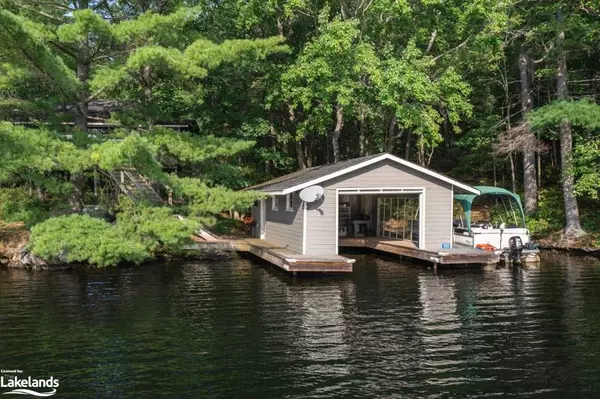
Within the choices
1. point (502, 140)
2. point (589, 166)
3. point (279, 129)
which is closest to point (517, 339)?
point (589, 166)

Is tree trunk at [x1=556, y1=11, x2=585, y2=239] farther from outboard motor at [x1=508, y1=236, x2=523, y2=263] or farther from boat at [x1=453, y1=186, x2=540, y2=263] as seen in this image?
outboard motor at [x1=508, y1=236, x2=523, y2=263]

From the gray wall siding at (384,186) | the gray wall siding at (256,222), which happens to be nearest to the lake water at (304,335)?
the gray wall siding at (384,186)

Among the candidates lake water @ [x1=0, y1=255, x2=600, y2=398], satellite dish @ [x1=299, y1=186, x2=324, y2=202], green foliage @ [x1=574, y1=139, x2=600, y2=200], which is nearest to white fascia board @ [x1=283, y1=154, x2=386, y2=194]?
satellite dish @ [x1=299, y1=186, x2=324, y2=202]

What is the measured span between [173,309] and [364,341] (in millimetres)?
4891

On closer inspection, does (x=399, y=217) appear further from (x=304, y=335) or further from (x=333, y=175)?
(x=304, y=335)

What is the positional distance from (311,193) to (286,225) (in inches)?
116

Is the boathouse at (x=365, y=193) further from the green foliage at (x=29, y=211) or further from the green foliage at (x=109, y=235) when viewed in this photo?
the green foliage at (x=29, y=211)

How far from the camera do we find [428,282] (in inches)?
644

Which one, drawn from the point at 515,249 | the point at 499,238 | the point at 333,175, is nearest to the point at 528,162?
the point at 499,238

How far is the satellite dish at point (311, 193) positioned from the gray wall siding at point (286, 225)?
0.83 metres

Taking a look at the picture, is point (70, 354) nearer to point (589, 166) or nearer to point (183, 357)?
point (183, 357)

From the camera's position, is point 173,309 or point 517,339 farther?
point 173,309

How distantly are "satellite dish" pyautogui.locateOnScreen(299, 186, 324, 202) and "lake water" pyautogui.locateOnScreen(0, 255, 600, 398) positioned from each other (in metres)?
2.78

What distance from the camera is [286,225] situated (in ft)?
67.1
